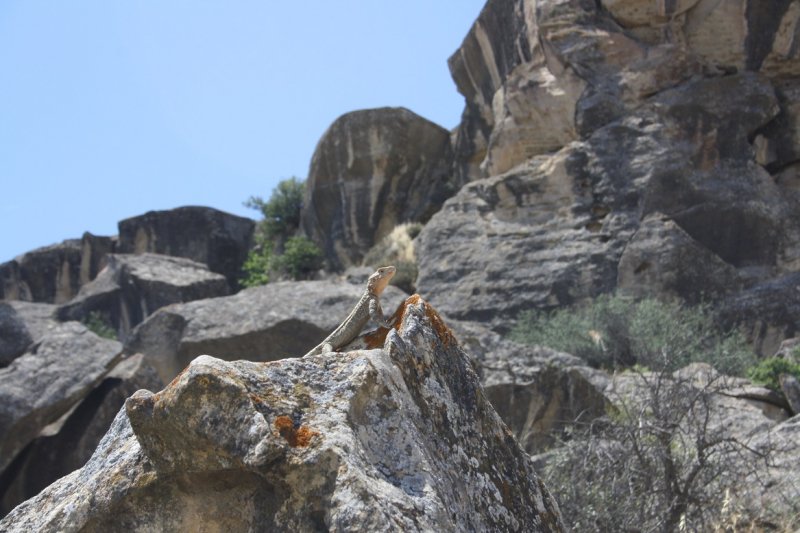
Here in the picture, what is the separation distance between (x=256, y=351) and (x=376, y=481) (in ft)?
31.6

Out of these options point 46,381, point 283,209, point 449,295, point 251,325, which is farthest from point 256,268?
point 46,381

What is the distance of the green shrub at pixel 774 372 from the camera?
41.5 feet

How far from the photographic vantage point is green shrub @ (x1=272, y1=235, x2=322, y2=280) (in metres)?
26.9

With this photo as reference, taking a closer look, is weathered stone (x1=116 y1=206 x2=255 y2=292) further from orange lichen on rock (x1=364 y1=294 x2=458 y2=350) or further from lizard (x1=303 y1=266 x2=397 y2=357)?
orange lichen on rock (x1=364 y1=294 x2=458 y2=350)

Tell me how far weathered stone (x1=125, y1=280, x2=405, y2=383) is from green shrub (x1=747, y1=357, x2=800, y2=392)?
547 cm

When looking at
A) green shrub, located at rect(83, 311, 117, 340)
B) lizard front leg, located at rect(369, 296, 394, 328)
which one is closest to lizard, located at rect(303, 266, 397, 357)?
lizard front leg, located at rect(369, 296, 394, 328)

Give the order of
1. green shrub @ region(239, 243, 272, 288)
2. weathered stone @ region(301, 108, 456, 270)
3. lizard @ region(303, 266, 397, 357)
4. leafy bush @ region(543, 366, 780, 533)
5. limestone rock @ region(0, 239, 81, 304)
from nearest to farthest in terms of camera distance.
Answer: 1. lizard @ region(303, 266, 397, 357)
2. leafy bush @ region(543, 366, 780, 533)
3. weathered stone @ region(301, 108, 456, 270)
4. green shrub @ region(239, 243, 272, 288)
5. limestone rock @ region(0, 239, 81, 304)

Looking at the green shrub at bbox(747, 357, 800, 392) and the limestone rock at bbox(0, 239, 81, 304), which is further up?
the limestone rock at bbox(0, 239, 81, 304)

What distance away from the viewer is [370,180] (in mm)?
26719

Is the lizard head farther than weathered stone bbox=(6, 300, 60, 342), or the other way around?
weathered stone bbox=(6, 300, 60, 342)

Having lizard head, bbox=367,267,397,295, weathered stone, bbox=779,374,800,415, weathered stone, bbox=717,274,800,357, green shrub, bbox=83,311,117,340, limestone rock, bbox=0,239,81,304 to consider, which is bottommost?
weathered stone, bbox=717,274,800,357

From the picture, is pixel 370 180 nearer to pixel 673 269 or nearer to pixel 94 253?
pixel 673 269

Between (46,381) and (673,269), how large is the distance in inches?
468

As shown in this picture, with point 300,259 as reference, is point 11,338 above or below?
above
